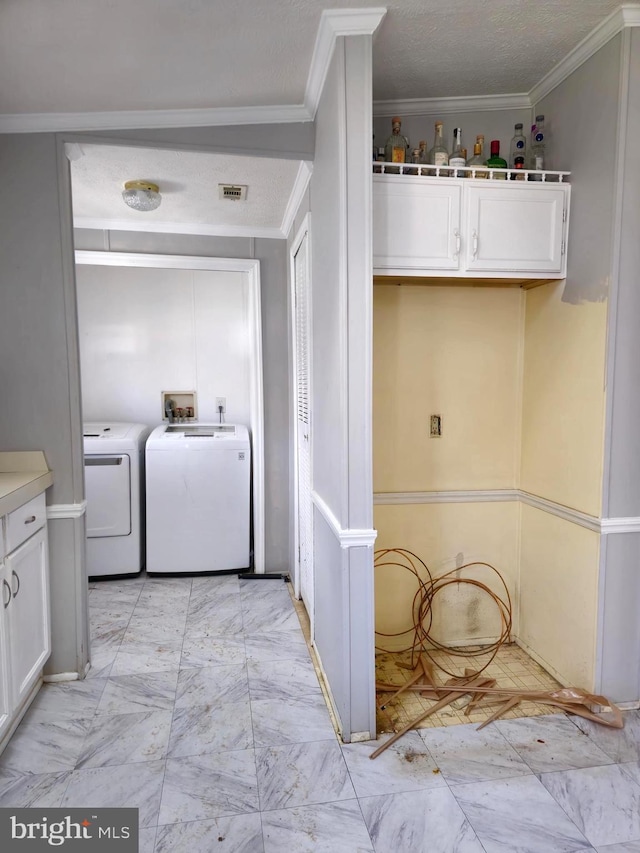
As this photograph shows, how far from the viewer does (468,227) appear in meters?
1.95

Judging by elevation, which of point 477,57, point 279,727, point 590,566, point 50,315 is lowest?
point 279,727

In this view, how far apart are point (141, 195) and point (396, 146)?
4.09 ft

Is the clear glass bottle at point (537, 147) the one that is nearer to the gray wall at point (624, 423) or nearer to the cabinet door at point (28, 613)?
the gray wall at point (624, 423)

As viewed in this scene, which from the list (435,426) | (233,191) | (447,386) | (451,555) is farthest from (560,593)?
(233,191)

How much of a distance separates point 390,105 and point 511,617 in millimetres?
2344

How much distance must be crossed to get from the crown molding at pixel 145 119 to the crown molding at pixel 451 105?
14.4 inches

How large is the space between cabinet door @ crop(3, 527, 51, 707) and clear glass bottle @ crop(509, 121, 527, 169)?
2426 millimetres

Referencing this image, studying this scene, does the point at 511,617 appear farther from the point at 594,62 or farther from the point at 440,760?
the point at 594,62

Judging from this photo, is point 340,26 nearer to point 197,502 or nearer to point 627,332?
point 627,332

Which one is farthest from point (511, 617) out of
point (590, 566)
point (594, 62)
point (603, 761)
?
point (594, 62)

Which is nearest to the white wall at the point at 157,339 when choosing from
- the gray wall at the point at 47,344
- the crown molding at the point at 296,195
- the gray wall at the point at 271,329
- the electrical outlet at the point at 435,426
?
the gray wall at the point at 271,329

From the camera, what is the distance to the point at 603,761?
166 centimetres

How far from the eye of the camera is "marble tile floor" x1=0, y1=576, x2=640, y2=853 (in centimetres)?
140

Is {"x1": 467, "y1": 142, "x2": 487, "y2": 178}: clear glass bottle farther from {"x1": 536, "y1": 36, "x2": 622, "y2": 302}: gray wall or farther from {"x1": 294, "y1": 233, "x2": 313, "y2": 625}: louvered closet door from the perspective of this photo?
{"x1": 294, "y1": 233, "x2": 313, "y2": 625}: louvered closet door
